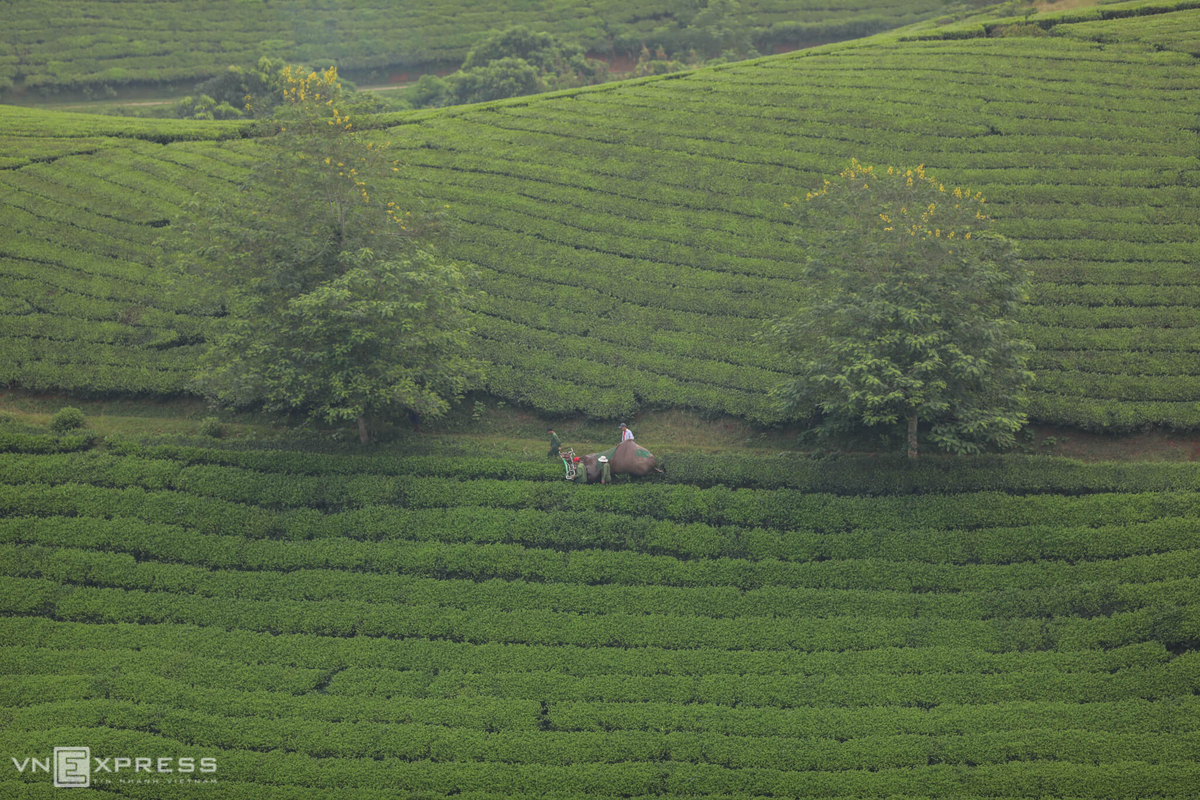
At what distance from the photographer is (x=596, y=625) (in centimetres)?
1884

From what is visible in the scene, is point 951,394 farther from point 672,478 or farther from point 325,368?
point 325,368

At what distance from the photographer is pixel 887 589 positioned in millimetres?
19250

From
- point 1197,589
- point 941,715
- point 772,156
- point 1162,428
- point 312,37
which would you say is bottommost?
point 941,715

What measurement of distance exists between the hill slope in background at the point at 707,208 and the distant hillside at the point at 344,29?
61.5 feet

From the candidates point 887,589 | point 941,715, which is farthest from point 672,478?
point 941,715

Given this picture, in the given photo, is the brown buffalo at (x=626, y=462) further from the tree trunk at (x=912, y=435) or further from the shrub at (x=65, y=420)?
the shrub at (x=65, y=420)

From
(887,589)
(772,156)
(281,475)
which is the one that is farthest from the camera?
(772,156)

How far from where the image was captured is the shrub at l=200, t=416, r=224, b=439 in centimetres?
2384

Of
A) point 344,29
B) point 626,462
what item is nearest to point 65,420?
point 626,462

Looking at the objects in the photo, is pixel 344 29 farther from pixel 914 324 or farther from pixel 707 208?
pixel 914 324

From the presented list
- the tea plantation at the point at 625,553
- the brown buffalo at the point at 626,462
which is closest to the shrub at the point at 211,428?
the tea plantation at the point at 625,553

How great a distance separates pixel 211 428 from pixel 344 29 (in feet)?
160

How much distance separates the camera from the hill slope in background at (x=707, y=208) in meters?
25.5

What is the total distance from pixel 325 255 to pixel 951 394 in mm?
16191
